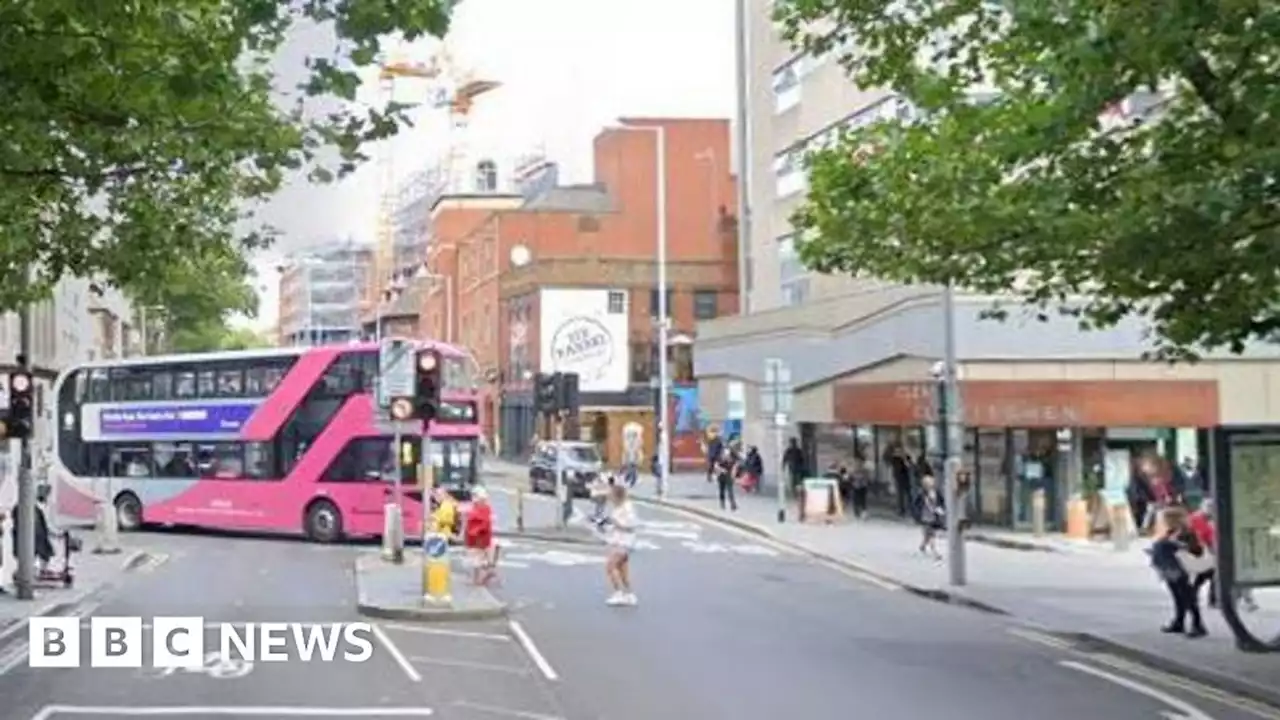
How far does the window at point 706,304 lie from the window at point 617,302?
3.72 meters

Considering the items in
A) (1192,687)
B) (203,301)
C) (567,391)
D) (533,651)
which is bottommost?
(1192,687)

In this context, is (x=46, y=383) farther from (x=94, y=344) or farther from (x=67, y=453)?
(x=94, y=344)

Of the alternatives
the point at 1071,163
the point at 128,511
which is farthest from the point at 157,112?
the point at 128,511

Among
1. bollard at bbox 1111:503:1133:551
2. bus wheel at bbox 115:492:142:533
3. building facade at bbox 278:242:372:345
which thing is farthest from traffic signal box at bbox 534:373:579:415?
building facade at bbox 278:242:372:345

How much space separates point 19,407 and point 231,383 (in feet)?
47.1

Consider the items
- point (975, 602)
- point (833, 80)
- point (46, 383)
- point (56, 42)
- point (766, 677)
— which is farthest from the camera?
point (46, 383)

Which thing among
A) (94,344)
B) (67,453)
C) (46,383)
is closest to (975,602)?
(67,453)

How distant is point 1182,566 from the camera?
19.7 meters

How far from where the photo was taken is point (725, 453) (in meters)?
49.5

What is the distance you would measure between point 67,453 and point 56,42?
30.8 m

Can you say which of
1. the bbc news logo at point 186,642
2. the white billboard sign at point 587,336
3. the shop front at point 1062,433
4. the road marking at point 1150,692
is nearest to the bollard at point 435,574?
the bbc news logo at point 186,642

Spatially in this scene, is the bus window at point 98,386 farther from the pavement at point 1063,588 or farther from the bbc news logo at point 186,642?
the bbc news logo at point 186,642

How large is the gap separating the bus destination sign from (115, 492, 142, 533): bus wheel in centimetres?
156

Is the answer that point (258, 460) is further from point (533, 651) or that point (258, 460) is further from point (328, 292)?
point (328, 292)
